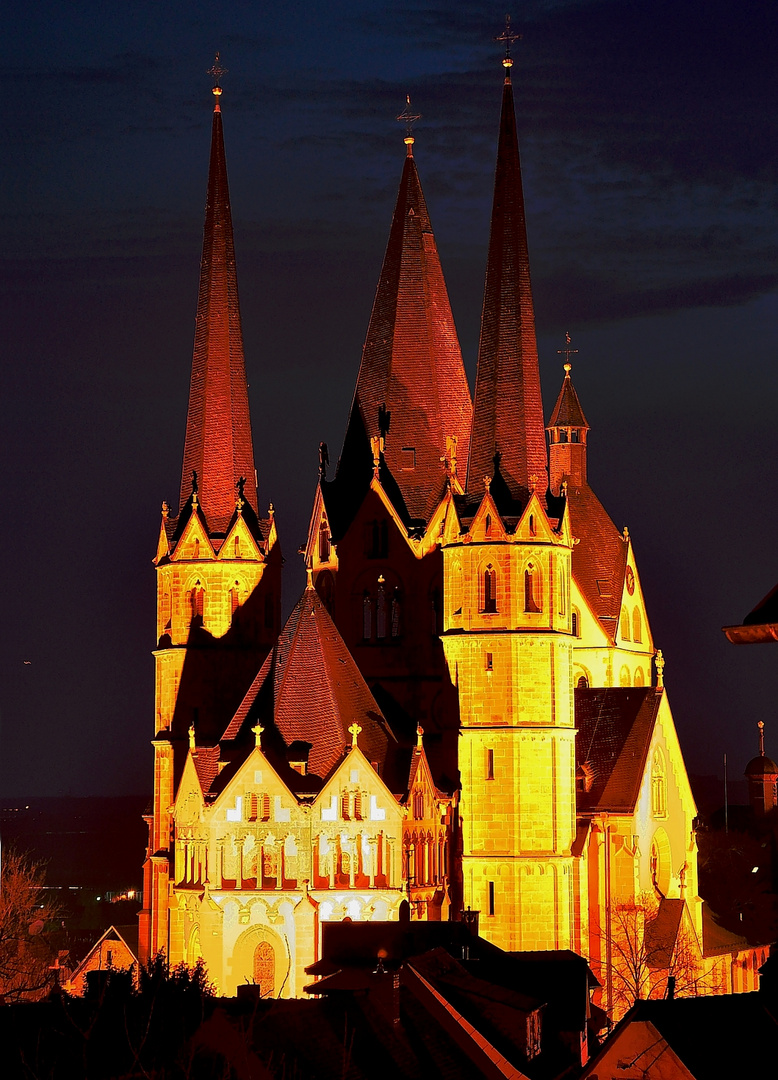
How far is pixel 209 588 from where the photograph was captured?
Result: 94.4 metres

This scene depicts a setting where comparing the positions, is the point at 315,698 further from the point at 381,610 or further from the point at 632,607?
the point at 632,607

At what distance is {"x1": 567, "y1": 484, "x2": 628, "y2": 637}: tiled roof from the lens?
358 feet

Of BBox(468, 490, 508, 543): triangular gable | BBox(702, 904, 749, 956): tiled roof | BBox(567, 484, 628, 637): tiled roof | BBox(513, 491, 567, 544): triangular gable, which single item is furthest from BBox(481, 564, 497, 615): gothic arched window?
BBox(567, 484, 628, 637): tiled roof

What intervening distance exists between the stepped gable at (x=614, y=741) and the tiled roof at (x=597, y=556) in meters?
9.35

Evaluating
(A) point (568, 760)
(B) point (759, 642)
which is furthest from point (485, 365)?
(B) point (759, 642)

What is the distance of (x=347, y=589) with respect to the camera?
317 ft

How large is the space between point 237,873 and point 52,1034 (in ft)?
109

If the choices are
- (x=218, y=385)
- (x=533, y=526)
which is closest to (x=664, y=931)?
(x=533, y=526)

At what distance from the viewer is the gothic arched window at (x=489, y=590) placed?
8981 cm

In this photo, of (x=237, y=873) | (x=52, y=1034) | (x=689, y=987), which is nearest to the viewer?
(x=52, y=1034)

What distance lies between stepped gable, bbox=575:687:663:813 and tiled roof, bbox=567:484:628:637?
9.35 m

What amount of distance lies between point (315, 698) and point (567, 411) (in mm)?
34261

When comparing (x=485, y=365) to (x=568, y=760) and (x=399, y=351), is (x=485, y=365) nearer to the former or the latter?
(x=399, y=351)

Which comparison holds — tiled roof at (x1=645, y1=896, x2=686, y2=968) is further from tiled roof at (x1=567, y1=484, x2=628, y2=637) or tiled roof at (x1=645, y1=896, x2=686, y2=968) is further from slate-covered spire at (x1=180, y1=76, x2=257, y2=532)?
slate-covered spire at (x1=180, y1=76, x2=257, y2=532)
